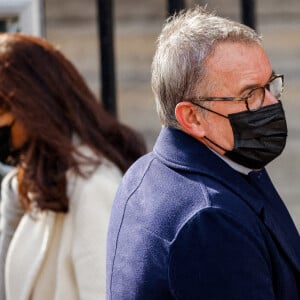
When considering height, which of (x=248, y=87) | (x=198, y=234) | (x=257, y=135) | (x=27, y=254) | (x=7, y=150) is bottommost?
(x=27, y=254)

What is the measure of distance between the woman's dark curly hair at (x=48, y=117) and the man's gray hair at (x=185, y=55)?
0.93 meters

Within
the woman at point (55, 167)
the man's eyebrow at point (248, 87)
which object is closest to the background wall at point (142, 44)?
the woman at point (55, 167)

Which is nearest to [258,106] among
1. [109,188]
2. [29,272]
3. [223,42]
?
[223,42]

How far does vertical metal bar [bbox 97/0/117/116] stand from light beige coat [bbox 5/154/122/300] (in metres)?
1.17

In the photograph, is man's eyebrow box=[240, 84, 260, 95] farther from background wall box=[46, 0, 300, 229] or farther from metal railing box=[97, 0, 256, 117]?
Result: background wall box=[46, 0, 300, 229]

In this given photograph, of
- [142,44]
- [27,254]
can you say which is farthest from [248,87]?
[142,44]

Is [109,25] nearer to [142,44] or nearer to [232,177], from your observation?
[142,44]

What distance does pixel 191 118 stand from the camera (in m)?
2.18

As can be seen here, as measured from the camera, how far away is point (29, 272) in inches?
→ 122

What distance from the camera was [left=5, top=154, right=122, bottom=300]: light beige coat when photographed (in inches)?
118

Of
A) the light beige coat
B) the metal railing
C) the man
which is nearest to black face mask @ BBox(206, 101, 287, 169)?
the man

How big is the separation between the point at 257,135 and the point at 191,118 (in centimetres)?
15

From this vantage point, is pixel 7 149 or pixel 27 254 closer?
pixel 27 254

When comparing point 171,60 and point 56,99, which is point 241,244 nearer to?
point 171,60
